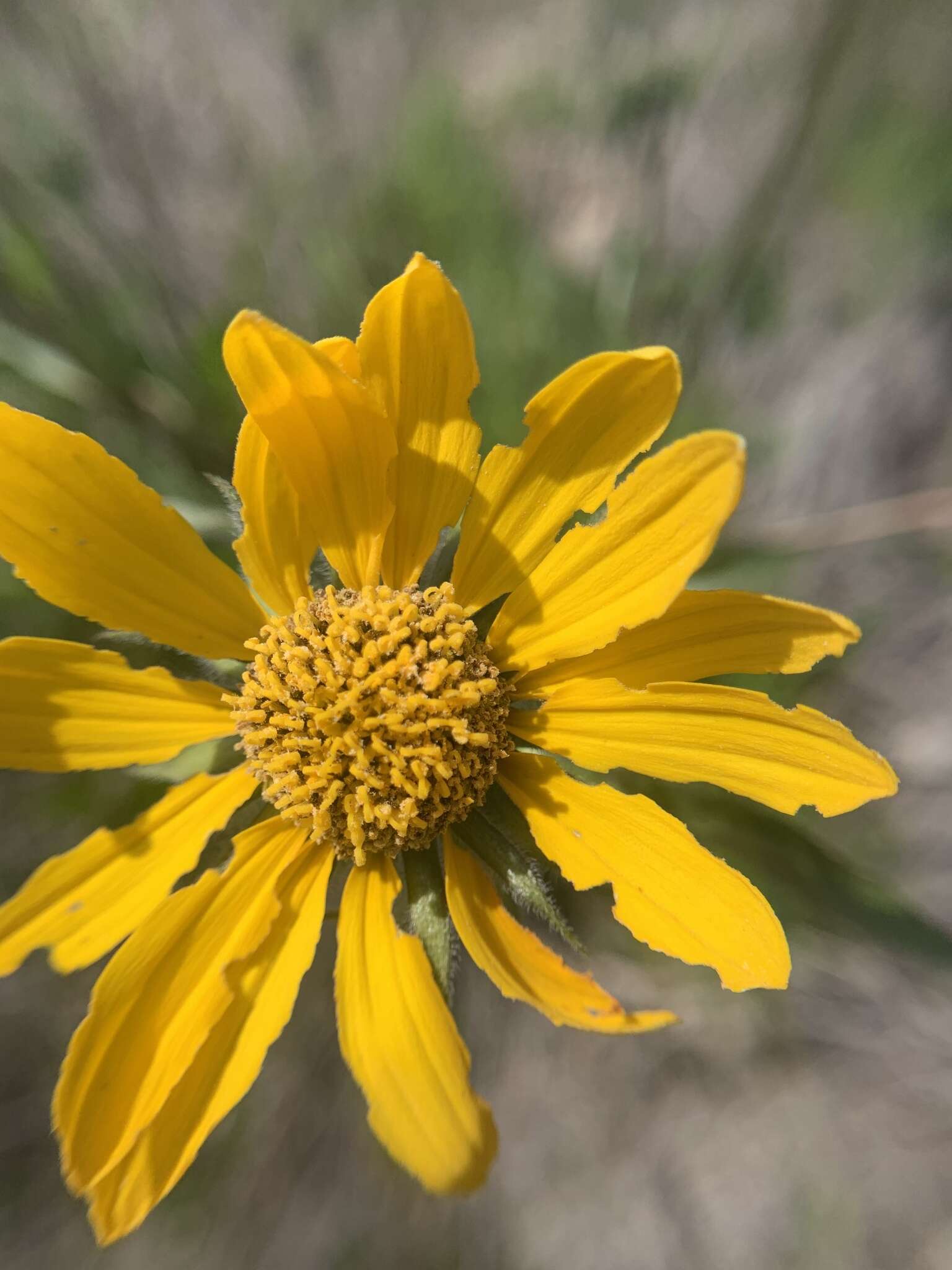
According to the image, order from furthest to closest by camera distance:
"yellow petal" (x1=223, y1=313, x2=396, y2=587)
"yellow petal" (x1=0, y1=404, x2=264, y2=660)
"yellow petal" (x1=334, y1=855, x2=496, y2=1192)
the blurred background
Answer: the blurred background < "yellow petal" (x1=0, y1=404, x2=264, y2=660) < "yellow petal" (x1=223, y1=313, x2=396, y2=587) < "yellow petal" (x1=334, y1=855, x2=496, y2=1192)

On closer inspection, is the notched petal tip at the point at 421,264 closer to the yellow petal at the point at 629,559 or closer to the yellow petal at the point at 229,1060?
the yellow petal at the point at 629,559

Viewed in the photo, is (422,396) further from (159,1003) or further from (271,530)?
(159,1003)

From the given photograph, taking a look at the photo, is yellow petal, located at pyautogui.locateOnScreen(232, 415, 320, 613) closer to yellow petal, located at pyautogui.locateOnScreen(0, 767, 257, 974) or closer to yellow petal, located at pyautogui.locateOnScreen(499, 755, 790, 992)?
yellow petal, located at pyautogui.locateOnScreen(0, 767, 257, 974)

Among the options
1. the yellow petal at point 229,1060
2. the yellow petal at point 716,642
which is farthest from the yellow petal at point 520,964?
the yellow petal at point 716,642

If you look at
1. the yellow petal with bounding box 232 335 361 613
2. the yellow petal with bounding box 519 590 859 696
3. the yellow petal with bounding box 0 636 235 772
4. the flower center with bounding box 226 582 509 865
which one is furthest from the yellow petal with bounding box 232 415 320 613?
the yellow petal with bounding box 519 590 859 696

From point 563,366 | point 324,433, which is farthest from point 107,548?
point 563,366

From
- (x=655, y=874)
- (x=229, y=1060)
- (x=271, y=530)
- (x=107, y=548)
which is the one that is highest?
(x=107, y=548)

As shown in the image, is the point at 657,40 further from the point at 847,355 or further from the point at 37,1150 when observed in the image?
the point at 37,1150

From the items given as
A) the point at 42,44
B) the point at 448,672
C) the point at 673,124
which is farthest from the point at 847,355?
the point at 42,44
